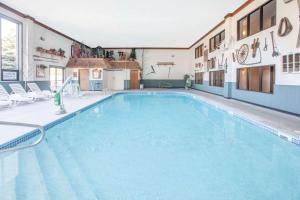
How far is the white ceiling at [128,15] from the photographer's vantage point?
28.5 ft

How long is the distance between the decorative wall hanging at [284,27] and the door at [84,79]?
13.2 m

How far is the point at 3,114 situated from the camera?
6402 millimetres

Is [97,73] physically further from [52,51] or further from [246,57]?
[246,57]

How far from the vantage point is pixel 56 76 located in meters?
14.8

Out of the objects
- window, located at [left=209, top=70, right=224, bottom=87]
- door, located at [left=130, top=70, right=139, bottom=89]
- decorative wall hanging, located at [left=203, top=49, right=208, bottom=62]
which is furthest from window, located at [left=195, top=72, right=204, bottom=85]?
door, located at [left=130, top=70, right=139, bottom=89]

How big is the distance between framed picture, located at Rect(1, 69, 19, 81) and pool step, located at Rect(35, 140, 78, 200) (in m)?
6.65

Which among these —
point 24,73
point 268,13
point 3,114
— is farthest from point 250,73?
point 24,73

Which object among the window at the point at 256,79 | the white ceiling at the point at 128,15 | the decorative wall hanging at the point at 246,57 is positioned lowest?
the window at the point at 256,79

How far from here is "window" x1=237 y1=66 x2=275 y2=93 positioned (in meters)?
7.95

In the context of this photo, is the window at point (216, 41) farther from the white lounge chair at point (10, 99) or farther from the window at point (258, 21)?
the white lounge chair at point (10, 99)

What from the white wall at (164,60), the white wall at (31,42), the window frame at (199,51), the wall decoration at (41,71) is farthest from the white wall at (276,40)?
the white wall at (164,60)

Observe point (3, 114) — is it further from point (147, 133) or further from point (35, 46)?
Result: point (35, 46)

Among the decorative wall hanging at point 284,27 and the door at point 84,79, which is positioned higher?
the decorative wall hanging at point 284,27

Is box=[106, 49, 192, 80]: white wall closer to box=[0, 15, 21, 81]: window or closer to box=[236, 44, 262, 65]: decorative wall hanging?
box=[0, 15, 21, 81]: window
